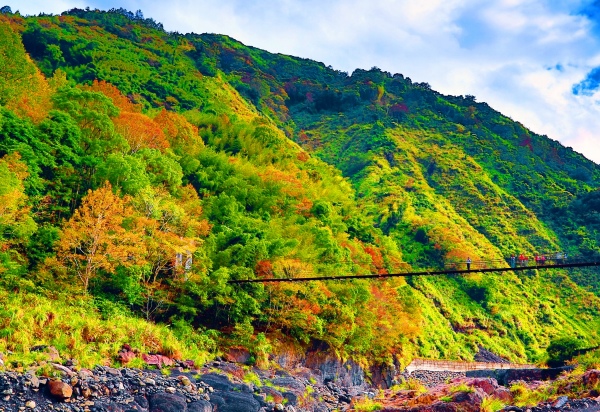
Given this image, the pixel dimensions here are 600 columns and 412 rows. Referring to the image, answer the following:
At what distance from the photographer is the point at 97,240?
76.1 ft

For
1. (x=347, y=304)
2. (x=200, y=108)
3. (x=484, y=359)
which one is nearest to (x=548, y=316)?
(x=484, y=359)

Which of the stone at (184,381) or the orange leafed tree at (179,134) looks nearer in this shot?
the stone at (184,381)

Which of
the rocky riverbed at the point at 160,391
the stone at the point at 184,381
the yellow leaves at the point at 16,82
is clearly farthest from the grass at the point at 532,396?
the yellow leaves at the point at 16,82

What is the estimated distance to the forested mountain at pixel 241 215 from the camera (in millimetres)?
24031

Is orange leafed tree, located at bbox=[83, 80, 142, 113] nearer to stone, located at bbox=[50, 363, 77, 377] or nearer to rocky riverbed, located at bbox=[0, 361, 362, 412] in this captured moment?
rocky riverbed, located at bbox=[0, 361, 362, 412]

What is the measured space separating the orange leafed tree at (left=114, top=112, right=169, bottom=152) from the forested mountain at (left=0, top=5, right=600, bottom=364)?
0.52 ft

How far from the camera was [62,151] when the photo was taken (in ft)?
90.8

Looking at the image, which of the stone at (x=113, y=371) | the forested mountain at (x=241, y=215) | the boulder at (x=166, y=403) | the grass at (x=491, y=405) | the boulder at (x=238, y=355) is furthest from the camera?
the boulder at (x=238, y=355)

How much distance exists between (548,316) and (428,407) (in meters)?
53.7

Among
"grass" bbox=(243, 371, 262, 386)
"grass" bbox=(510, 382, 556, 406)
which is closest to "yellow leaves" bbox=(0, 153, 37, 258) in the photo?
"grass" bbox=(243, 371, 262, 386)

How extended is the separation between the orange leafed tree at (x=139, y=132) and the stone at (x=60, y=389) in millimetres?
20298

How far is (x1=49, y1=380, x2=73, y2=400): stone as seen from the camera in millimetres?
15820

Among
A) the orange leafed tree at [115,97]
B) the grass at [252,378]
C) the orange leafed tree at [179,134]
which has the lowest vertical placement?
the grass at [252,378]

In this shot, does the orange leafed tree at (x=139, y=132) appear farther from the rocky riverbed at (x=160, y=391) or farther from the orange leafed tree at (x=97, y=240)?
the rocky riverbed at (x=160, y=391)
